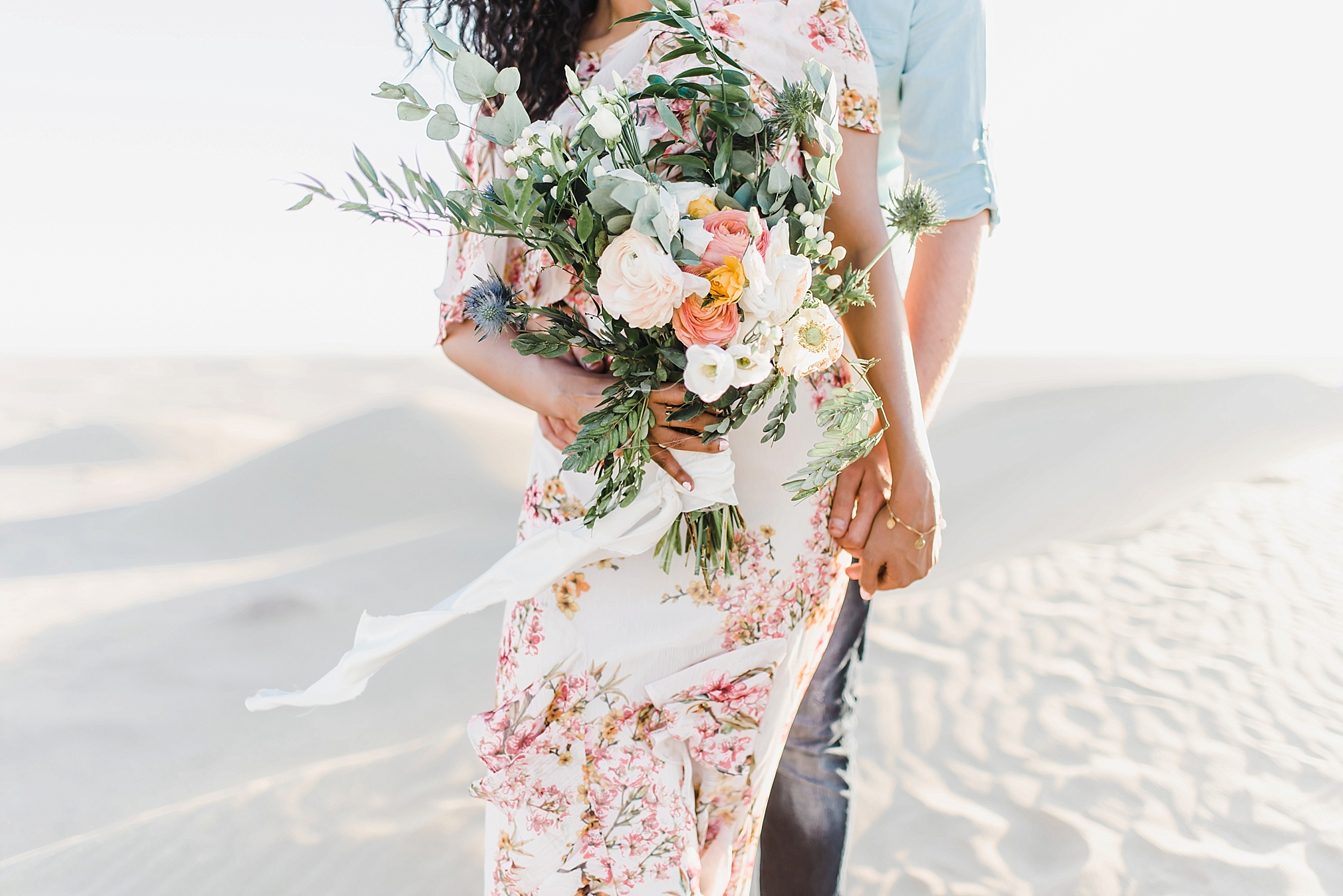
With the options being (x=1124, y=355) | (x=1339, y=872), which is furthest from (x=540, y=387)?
(x=1124, y=355)

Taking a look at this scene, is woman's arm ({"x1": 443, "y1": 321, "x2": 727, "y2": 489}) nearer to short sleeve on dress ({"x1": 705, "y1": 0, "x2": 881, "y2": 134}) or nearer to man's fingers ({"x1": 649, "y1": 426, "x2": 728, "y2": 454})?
man's fingers ({"x1": 649, "y1": 426, "x2": 728, "y2": 454})

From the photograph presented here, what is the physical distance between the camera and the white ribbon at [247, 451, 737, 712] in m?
1.39

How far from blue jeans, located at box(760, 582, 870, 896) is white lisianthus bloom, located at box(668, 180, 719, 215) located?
50.2 inches

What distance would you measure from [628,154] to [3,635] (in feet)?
19.3

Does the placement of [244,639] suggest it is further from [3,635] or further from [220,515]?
[220,515]

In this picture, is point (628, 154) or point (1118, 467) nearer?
point (628, 154)

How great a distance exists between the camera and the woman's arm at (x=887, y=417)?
1485 mm

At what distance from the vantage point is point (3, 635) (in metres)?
5.04

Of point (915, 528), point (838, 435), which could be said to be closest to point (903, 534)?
point (915, 528)

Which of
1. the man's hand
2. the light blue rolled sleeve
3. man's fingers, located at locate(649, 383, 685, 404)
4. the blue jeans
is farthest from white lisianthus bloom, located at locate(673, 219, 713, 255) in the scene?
the blue jeans

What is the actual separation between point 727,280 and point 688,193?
163 millimetres

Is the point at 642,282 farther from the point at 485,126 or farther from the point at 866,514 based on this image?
the point at 866,514

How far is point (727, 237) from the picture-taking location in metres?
1.12

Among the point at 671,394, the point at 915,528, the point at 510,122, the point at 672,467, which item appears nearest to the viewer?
the point at 510,122
